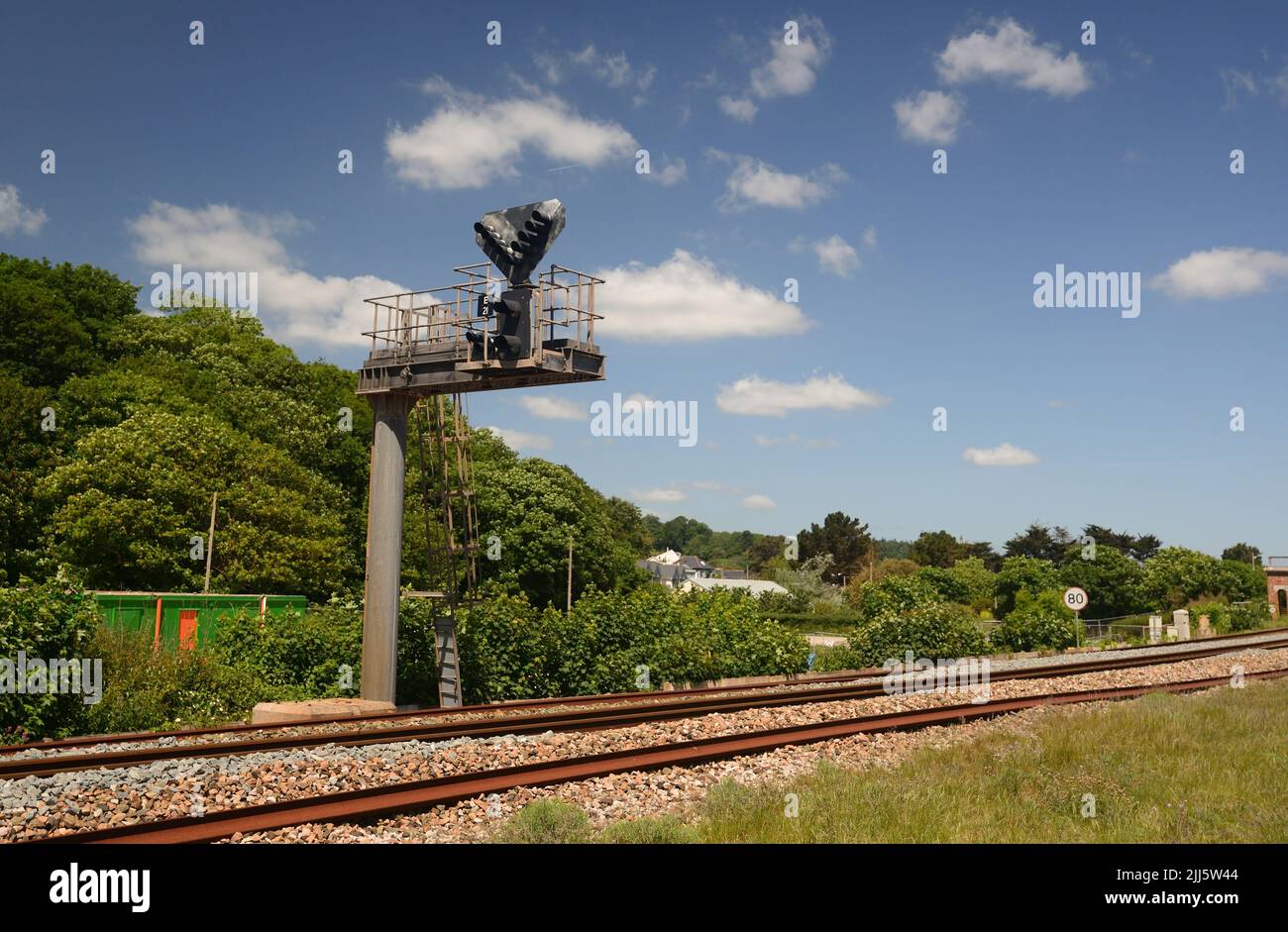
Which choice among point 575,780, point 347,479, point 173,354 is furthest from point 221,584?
point 575,780

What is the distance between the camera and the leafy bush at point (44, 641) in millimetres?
14477

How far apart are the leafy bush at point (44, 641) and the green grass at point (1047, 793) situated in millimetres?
10842

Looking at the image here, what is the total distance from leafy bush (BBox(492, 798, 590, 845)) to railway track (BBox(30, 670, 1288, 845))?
110 cm

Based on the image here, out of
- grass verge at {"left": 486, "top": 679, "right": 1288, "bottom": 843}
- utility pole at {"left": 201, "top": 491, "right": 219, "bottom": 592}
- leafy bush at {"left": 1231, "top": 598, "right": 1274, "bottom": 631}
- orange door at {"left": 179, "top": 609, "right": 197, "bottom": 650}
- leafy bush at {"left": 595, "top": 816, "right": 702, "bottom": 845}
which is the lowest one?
leafy bush at {"left": 1231, "top": 598, "right": 1274, "bottom": 631}

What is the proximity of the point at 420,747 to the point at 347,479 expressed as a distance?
144 ft

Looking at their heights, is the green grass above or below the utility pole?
below

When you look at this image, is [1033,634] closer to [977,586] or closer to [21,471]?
[21,471]

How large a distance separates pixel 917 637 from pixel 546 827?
24.9m

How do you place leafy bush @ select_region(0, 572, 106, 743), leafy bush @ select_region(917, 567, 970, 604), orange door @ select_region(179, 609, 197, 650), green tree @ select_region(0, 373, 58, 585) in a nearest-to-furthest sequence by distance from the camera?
1. leafy bush @ select_region(0, 572, 106, 743)
2. orange door @ select_region(179, 609, 197, 650)
3. green tree @ select_region(0, 373, 58, 585)
4. leafy bush @ select_region(917, 567, 970, 604)

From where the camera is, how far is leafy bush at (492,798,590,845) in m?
7.84

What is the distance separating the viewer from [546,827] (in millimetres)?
Answer: 8000

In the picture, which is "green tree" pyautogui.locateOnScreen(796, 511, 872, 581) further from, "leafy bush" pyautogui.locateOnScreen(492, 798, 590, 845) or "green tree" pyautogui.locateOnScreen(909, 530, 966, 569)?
"leafy bush" pyautogui.locateOnScreen(492, 798, 590, 845)

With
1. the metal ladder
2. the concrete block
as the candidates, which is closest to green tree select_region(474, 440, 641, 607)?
the metal ladder

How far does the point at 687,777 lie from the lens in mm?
10672
